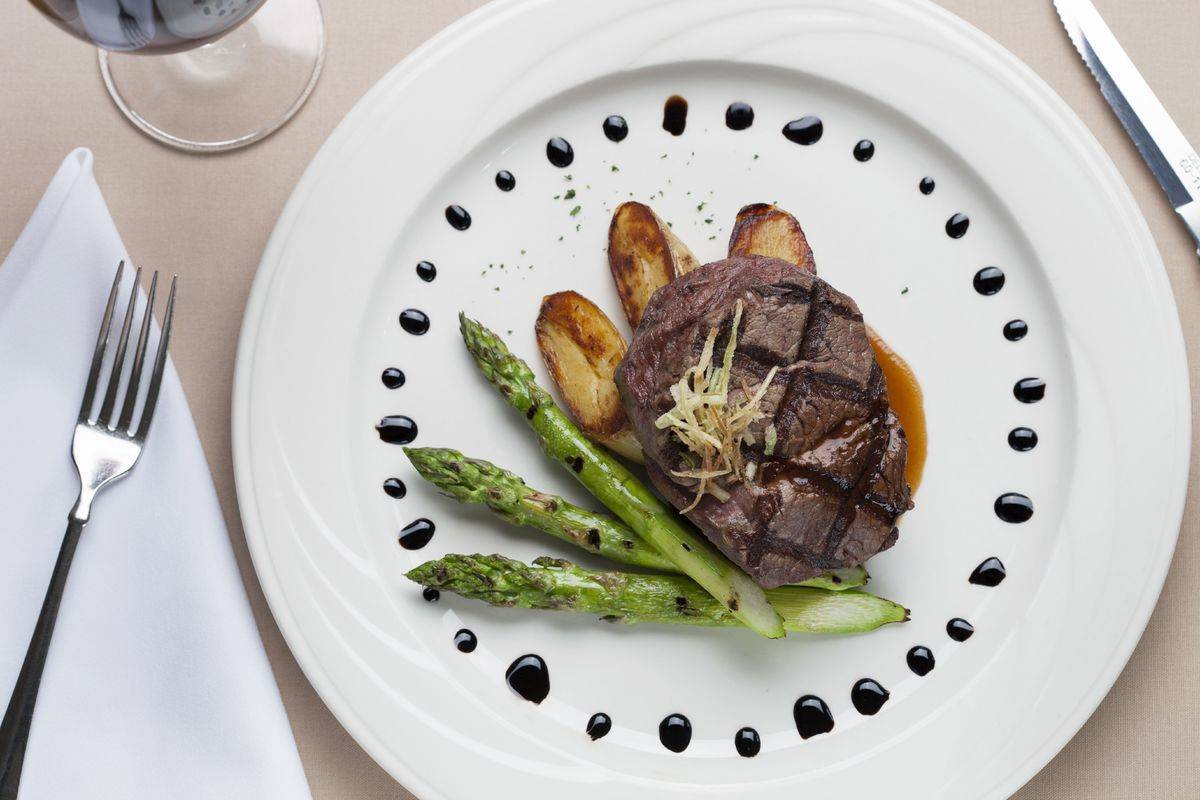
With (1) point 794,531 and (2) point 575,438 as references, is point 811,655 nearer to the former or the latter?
(1) point 794,531

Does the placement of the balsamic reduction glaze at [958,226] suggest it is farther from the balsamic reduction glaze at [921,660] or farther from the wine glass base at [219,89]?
the wine glass base at [219,89]

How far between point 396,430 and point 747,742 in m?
1.72

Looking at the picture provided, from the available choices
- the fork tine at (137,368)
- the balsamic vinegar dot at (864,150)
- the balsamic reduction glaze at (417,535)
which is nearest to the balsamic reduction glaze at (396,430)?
the balsamic reduction glaze at (417,535)

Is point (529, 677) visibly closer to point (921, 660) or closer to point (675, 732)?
point (675, 732)

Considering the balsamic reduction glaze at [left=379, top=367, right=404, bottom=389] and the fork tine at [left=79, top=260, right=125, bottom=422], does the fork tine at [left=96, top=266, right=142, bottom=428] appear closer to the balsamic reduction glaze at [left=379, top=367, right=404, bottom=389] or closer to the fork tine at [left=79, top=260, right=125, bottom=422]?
the fork tine at [left=79, top=260, right=125, bottom=422]

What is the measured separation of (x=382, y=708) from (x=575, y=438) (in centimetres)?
116

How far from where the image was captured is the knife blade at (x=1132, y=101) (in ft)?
12.9

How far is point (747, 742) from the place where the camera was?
3.64m

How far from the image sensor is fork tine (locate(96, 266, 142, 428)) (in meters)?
3.46

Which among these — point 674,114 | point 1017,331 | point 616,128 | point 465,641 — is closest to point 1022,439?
point 1017,331

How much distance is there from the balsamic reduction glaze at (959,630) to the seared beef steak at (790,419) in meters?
0.58

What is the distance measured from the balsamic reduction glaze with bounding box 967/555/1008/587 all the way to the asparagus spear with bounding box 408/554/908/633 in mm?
316

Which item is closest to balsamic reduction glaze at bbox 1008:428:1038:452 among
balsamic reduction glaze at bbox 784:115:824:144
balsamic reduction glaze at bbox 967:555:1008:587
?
balsamic reduction glaze at bbox 967:555:1008:587

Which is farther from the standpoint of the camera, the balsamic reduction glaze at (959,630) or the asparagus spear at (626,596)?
the balsamic reduction glaze at (959,630)
